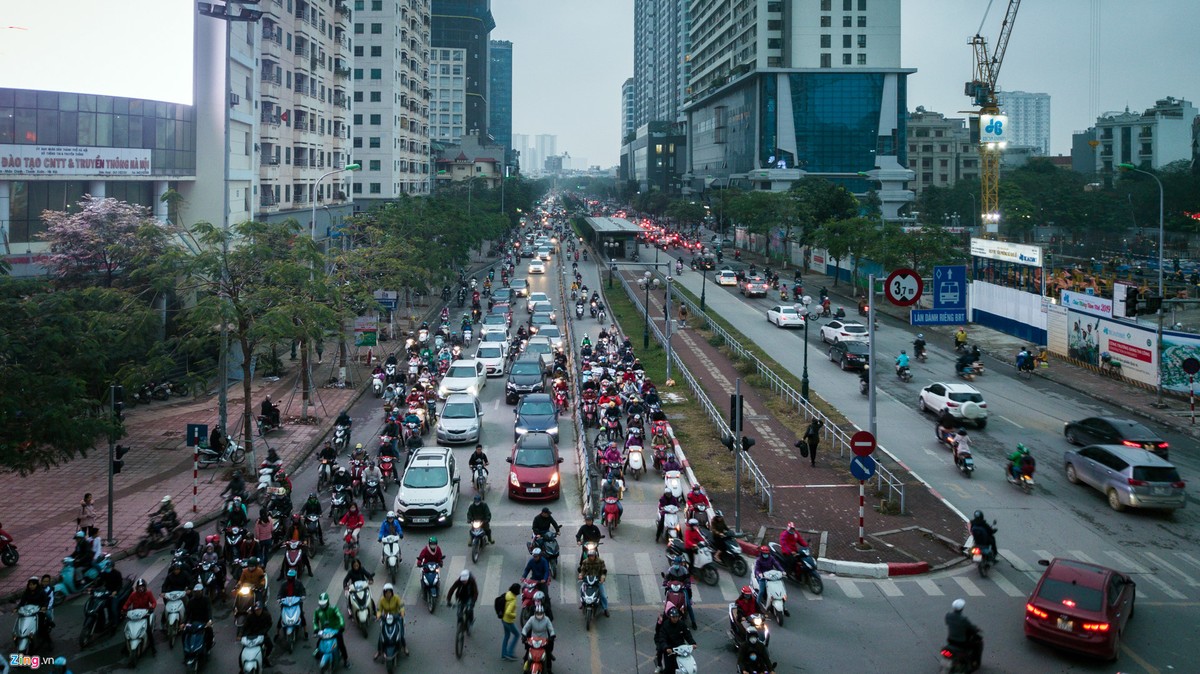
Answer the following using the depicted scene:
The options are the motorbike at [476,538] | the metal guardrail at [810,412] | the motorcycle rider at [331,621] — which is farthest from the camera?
the metal guardrail at [810,412]

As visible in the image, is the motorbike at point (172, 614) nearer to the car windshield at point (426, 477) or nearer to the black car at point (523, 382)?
the car windshield at point (426, 477)

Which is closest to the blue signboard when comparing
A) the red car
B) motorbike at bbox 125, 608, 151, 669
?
the red car

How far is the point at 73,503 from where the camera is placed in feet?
74.9

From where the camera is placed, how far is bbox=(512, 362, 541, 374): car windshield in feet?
118

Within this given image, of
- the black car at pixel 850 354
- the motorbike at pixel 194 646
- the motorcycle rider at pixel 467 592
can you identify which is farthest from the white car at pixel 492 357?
the motorbike at pixel 194 646

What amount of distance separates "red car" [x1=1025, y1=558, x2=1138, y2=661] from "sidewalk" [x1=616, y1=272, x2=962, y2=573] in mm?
3925

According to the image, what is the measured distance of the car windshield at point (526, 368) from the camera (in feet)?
118

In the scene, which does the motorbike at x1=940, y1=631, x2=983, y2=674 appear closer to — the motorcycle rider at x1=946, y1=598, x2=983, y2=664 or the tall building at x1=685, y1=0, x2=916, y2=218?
the motorcycle rider at x1=946, y1=598, x2=983, y2=664

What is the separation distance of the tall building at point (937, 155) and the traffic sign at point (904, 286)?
139717 mm

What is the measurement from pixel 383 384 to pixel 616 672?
24.6m

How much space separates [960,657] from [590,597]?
225 inches

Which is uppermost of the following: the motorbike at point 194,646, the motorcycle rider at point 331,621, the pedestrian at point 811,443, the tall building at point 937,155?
the tall building at point 937,155

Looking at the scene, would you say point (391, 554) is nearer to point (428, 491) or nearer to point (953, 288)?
point (428, 491)

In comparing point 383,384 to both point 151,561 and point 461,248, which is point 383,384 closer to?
point 151,561
